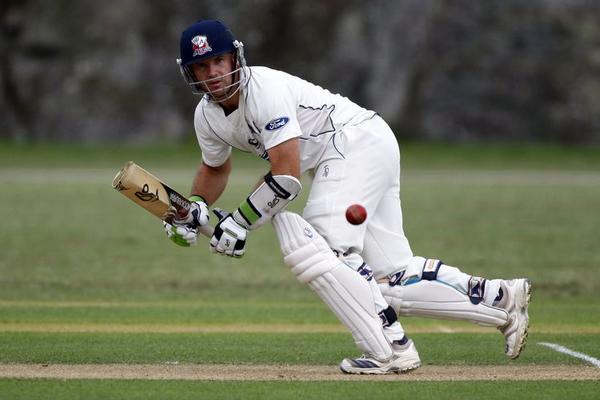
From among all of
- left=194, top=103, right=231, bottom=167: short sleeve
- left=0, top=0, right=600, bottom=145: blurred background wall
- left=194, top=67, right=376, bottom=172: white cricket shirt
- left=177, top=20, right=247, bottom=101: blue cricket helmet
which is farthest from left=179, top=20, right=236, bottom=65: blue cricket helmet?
left=0, top=0, right=600, bottom=145: blurred background wall

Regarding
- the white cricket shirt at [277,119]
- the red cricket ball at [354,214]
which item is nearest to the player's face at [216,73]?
the white cricket shirt at [277,119]

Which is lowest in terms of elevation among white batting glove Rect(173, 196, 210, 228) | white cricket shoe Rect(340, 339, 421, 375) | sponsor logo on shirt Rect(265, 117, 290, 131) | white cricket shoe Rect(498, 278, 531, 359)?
white cricket shoe Rect(340, 339, 421, 375)

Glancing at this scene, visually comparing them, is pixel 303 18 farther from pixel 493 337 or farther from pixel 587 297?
pixel 493 337

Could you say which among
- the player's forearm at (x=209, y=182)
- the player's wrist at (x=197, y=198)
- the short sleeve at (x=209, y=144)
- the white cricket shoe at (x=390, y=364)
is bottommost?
the white cricket shoe at (x=390, y=364)

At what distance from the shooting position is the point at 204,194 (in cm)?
681

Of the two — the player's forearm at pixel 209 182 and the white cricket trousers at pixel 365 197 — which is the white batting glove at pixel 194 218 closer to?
the player's forearm at pixel 209 182

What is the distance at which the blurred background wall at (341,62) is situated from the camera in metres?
30.8

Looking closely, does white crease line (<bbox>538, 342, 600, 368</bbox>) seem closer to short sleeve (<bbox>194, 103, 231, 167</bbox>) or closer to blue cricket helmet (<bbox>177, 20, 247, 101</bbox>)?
short sleeve (<bbox>194, 103, 231, 167</bbox>)

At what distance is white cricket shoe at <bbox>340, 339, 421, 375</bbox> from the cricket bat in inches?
46.4

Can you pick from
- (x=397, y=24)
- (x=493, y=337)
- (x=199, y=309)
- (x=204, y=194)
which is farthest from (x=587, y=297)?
(x=397, y=24)

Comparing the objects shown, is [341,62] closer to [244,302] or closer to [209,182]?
[244,302]

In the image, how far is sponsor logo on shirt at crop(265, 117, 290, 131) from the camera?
6.05 metres

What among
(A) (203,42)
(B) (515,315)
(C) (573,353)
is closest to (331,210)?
(A) (203,42)

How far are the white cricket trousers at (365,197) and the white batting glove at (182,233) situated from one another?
1.98 feet
